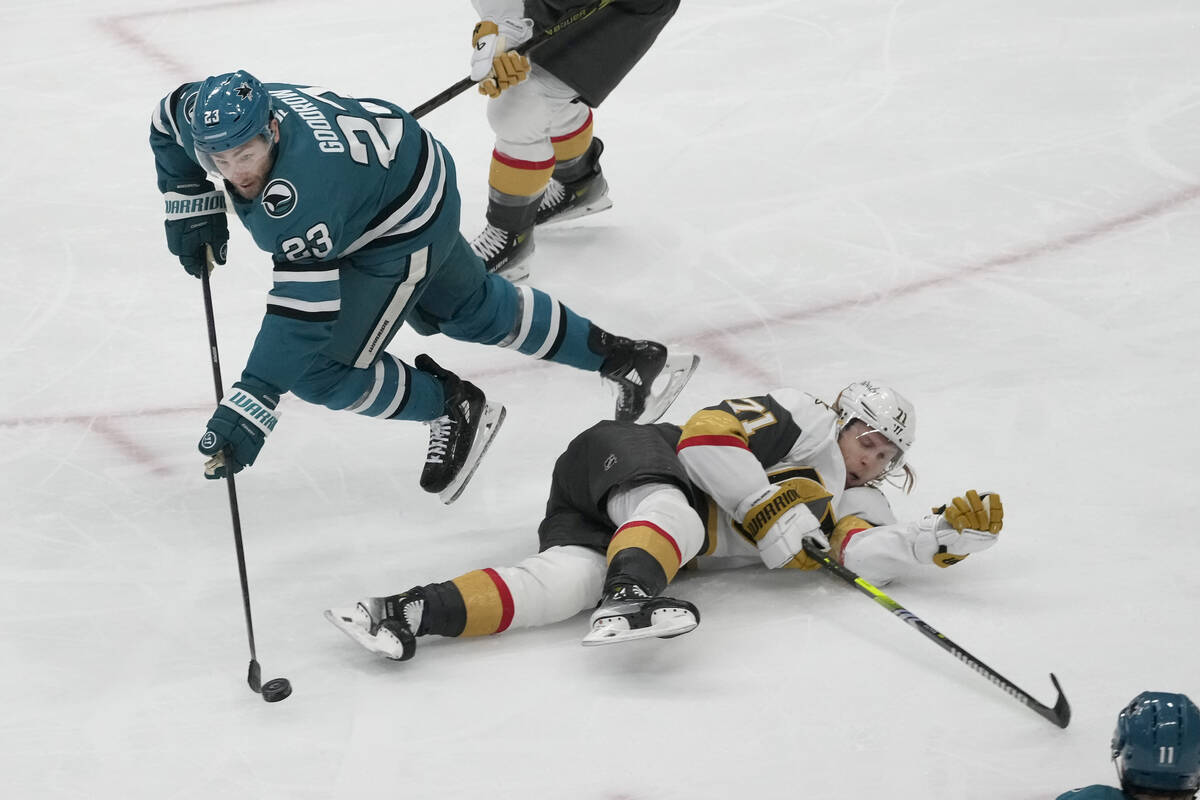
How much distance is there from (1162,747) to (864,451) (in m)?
1.30

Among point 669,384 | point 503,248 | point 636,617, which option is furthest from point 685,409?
point 636,617

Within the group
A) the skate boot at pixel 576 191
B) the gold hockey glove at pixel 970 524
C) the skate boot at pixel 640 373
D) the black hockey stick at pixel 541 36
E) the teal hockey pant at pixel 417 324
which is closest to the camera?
the gold hockey glove at pixel 970 524

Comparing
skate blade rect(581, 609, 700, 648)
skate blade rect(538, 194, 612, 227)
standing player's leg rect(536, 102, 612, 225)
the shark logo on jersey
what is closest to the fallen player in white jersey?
skate blade rect(581, 609, 700, 648)

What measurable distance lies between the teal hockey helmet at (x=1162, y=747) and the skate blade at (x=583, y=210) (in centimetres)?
297

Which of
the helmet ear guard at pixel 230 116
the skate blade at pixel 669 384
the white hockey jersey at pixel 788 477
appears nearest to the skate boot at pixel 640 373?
the skate blade at pixel 669 384

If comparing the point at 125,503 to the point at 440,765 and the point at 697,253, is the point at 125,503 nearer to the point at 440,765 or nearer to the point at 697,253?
the point at 440,765

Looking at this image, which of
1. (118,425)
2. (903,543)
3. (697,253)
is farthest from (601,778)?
(697,253)

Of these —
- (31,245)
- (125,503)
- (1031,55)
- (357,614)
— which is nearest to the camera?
(357,614)

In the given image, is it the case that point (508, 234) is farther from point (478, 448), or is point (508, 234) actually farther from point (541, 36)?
point (478, 448)

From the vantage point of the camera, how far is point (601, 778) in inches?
94.3

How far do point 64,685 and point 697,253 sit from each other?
233 centimetres

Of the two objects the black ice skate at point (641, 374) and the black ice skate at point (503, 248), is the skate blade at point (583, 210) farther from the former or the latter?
the black ice skate at point (641, 374)

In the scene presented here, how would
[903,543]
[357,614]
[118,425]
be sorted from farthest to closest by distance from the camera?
1. [118,425]
2. [903,543]
3. [357,614]

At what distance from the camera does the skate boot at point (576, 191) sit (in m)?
4.52
